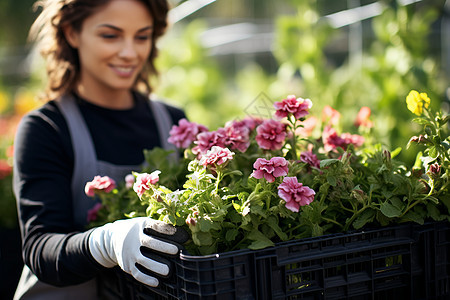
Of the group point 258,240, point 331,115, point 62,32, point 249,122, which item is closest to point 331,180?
point 258,240

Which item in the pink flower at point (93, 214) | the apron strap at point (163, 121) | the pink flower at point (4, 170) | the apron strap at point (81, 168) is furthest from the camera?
the pink flower at point (4, 170)

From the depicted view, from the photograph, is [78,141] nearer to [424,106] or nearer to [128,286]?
[128,286]

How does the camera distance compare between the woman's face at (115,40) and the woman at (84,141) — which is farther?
the woman's face at (115,40)

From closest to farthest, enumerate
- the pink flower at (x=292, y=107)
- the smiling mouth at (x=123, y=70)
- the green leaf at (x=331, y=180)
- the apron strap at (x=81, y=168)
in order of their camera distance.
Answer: the green leaf at (x=331, y=180), the pink flower at (x=292, y=107), the apron strap at (x=81, y=168), the smiling mouth at (x=123, y=70)

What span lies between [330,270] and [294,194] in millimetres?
178

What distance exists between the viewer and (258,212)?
34.6 inches

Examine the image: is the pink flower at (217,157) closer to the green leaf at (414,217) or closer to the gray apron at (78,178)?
the green leaf at (414,217)

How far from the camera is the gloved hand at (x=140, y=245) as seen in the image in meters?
0.89

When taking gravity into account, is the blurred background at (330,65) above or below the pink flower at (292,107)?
above

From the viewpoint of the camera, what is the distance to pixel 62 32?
1609mm

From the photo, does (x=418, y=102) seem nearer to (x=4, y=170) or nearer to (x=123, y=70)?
(x=123, y=70)

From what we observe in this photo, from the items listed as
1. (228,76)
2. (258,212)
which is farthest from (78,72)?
(228,76)

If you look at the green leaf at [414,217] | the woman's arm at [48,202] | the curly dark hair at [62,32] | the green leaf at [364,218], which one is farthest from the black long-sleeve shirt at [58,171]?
the green leaf at [414,217]

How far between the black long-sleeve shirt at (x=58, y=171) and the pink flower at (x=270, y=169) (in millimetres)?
428
